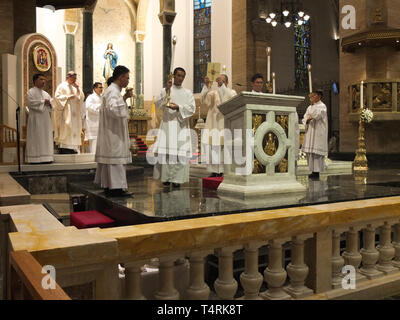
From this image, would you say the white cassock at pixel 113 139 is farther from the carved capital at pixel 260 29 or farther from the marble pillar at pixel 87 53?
the carved capital at pixel 260 29

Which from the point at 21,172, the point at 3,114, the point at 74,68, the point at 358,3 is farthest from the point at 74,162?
the point at 74,68

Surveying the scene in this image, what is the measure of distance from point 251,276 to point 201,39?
56.6 ft

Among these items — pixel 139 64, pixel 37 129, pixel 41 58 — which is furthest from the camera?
pixel 139 64

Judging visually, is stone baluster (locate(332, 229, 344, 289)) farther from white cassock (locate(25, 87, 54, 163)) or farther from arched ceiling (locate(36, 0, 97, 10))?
arched ceiling (locate(36, 0, 97, 10))

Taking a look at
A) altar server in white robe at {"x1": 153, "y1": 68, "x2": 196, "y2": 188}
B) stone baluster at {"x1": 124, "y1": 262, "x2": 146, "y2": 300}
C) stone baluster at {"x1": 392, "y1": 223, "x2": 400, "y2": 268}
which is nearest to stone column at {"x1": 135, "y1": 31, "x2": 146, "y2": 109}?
Result: altar server in white robe at {"x1": 153, "y1": 68, "x2": 196, "y2": 188}

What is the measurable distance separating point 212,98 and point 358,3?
24.5ft

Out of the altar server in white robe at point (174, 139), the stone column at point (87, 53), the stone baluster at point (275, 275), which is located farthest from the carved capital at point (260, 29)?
the stone baluster at point (275, 275)

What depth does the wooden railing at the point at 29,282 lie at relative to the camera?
121cm

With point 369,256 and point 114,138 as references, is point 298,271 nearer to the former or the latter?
point 369,256

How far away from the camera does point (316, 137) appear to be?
8461 millimetres

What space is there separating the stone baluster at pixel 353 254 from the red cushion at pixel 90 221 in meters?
2.50

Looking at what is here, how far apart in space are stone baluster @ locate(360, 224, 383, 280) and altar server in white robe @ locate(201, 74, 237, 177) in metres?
4.64

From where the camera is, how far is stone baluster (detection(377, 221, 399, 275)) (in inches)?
118

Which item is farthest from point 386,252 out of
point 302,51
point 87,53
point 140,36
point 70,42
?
point 302,51
